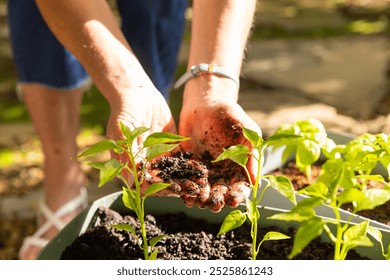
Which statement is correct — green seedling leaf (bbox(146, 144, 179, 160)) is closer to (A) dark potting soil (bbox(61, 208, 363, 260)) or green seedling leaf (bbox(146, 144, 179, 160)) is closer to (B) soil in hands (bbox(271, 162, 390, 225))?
(A) dark potting soil (bbox(61, 208, 363, 260))

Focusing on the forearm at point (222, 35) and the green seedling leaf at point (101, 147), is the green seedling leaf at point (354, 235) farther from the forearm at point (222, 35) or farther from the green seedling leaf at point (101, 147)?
the forearm at point (222, 35)

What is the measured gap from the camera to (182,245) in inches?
56.6

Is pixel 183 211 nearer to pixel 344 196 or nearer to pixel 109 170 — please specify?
pixel 109 170

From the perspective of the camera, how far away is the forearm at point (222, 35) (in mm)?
1746

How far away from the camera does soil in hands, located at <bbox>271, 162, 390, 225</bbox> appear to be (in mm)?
1582

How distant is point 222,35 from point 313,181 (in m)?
0.43

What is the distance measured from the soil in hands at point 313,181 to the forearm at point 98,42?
44 cm

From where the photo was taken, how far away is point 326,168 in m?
1.17

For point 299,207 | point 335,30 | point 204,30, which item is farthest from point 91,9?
point 335,30

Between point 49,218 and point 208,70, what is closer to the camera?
point 208,70

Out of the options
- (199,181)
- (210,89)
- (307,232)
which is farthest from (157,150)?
(210,89)

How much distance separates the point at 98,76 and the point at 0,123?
6.13ft

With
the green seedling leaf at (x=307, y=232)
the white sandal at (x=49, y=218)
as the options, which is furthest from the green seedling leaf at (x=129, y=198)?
the white sandal at (x=49, y=218)

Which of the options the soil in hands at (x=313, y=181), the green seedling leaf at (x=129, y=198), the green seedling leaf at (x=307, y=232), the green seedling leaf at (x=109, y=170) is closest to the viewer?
the green seedling leaf at (x=307, y=232)
